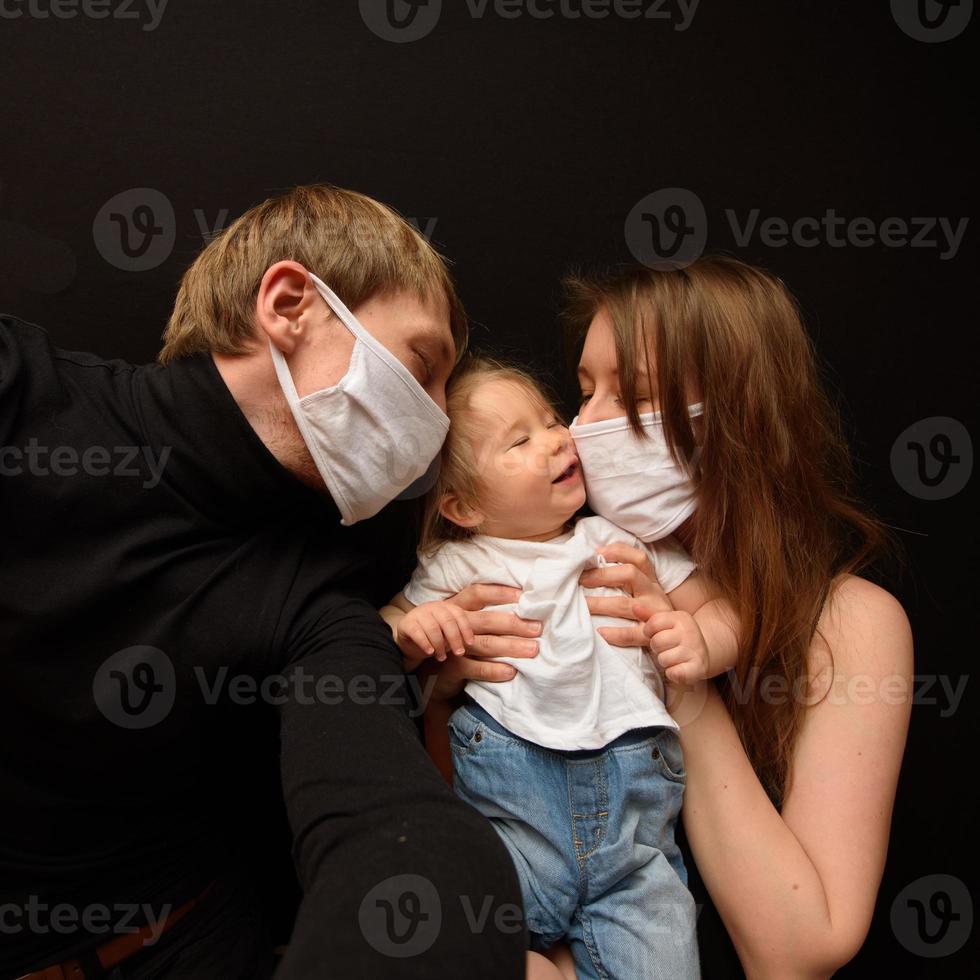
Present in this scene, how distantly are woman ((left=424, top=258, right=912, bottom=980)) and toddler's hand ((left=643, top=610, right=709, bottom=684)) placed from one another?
20 millimetres

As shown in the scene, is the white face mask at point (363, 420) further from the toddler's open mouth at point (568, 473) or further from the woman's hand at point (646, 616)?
the woman's hand at point (646, 616)

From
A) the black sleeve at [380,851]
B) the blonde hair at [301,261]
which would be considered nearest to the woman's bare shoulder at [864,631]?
the black sleeve at [380,851]

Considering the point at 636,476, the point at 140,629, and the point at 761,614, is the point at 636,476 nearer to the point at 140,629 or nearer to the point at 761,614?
the point at 761,614

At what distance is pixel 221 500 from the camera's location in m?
1.48

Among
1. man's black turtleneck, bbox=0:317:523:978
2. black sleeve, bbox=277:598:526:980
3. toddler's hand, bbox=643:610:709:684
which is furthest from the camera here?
toddler's hand, bbox=643:610:709:684

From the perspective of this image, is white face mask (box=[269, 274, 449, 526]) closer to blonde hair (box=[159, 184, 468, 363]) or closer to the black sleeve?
blonde hair (box=[159, 184, 468, 363])

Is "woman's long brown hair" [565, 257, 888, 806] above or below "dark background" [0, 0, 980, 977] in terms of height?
below

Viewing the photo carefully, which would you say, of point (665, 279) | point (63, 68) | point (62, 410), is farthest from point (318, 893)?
point (63, 68)

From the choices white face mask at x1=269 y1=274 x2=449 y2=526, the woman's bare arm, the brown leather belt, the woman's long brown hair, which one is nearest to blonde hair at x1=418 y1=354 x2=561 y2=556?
white face mask at x1=269 y1=274 x2=449 y2=526

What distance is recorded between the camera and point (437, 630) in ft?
4.94

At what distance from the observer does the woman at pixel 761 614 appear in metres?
1.47

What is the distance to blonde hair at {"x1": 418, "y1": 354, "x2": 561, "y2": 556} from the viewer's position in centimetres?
164

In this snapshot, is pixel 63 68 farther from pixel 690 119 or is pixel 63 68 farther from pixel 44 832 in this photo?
pixel 44 832

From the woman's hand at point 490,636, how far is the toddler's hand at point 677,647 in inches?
8.3
